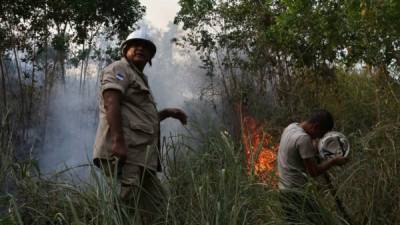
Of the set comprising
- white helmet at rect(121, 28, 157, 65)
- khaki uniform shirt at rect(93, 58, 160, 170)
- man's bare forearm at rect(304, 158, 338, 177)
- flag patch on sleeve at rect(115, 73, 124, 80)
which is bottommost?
man's bare forearm at rect(304, 158, 338, 177)

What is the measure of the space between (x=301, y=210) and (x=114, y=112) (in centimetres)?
108

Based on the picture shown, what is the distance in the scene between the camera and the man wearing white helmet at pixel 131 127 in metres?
3.00

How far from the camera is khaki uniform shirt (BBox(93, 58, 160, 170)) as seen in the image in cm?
307

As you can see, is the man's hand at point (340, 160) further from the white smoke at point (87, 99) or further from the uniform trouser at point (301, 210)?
the white smoke at point (87, 99)

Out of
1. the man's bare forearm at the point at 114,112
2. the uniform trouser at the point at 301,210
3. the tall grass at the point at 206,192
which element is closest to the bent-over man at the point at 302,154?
the tall grass at the point at 206,192

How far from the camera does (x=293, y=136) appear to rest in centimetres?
370

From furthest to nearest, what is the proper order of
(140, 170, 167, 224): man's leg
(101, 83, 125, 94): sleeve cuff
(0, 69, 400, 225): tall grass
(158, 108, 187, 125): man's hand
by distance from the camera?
(158, 108, 187, 125): man's hand, (101, 83, 125, 94): sleeve cuff, (140, 170, 167, 224): man's leg, (0, 69, 400, 225): tall grass

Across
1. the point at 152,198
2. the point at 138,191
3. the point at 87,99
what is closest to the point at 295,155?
the point at 152,198

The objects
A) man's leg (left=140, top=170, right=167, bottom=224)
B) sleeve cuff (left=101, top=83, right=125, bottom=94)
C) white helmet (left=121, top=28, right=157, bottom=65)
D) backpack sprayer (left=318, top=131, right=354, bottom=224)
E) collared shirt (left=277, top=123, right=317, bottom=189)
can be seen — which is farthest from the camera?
backpack sprayer (left=318, top=131, right=354, bottom=224)

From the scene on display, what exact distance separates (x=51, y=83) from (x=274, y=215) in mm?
11483

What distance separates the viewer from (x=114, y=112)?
300 cm

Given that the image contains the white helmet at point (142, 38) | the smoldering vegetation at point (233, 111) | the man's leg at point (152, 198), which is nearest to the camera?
the smoldering vegetation at point (233, 111)

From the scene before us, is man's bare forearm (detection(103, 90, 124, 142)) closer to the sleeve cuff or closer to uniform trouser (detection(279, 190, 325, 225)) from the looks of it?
the sleeve cuff

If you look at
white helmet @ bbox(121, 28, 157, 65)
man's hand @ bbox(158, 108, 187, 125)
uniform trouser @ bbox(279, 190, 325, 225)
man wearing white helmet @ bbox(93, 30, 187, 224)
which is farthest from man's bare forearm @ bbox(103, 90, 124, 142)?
uniform trouser @ bbox(279, 190, 325, 225)
